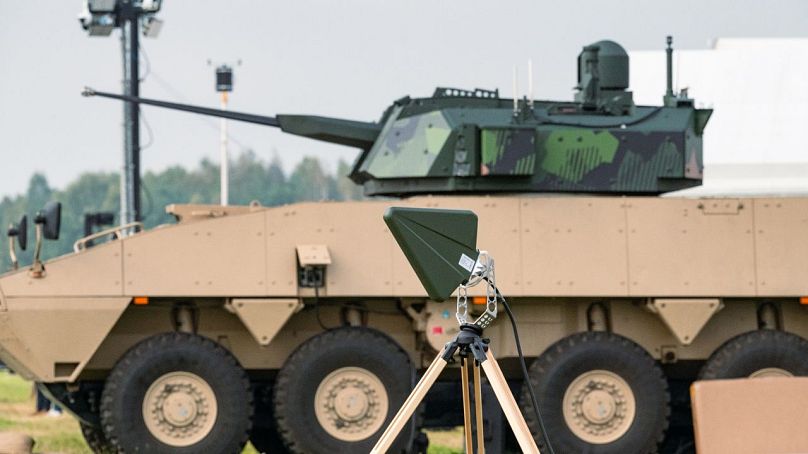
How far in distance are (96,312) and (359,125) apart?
370 centimetres

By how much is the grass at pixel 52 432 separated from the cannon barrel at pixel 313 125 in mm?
3478

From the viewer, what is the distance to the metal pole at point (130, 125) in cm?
2264

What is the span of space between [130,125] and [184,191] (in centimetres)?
6081

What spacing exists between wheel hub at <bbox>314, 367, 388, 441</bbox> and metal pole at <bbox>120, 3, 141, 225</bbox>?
697 cm

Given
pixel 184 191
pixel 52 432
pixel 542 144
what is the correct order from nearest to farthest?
pixel 542 144
pixel 52 432
pixel 184 191

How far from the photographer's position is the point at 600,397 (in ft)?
53.7

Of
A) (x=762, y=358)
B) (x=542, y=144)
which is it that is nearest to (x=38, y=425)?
(x=542, y=144)

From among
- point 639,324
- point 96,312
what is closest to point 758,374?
point 639,324

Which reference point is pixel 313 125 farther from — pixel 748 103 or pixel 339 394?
pixel 748 103

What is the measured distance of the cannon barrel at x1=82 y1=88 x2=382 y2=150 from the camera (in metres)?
18.1

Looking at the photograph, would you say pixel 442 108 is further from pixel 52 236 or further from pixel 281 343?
pixel 52 236

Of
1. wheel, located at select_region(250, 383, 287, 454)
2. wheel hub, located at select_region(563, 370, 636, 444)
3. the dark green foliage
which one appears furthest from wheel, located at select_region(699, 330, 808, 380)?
the dark green foliage

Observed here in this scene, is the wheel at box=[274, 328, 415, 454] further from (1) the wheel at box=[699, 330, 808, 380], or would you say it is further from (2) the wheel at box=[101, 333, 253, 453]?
(1) the wheel at box=[699, 330, 808, 380]

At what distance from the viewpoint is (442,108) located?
17.3 metres
